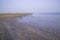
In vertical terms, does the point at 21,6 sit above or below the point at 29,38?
above

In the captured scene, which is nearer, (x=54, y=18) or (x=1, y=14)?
(x=1, y=14)

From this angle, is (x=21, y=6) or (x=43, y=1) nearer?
(x=43, y=1)

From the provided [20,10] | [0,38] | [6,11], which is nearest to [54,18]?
[20,10]

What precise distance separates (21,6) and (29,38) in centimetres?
103

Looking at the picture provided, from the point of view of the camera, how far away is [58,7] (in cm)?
204

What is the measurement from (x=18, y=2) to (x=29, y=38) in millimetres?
977

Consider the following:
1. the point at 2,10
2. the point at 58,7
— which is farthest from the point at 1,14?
the point at 58,7

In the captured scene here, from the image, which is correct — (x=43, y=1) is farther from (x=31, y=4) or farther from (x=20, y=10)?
(x=20, y=10)

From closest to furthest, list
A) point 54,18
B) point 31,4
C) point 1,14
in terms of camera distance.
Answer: point 1,14 → point 31,4 → point 54,18

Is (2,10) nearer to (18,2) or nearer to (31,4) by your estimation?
(18,2)

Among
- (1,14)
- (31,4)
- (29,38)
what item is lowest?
(29,38)

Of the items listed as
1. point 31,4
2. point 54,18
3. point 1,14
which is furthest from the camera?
point 54,18

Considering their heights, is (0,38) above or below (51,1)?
below

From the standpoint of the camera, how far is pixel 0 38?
135cm
